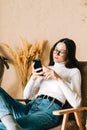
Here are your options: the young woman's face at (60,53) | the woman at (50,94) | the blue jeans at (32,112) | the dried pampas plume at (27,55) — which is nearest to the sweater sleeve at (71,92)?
the woman at (50,94)

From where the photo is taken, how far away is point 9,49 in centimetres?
370

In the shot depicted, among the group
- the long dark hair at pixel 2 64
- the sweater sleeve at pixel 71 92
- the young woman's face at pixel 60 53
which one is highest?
the young woman's face at pixel 60 53

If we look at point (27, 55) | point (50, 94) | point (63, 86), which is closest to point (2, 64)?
point (27, 55)

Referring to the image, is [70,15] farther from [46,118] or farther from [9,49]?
[46,118]

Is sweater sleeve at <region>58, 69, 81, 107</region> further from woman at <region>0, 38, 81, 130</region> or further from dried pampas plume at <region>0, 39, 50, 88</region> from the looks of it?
dried pampas plume at <region>0, 39, 50, 88</region>

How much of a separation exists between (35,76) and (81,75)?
443 mm

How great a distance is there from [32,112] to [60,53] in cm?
58

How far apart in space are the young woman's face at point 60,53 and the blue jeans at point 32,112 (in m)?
0.40

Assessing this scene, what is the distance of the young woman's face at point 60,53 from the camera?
256cm

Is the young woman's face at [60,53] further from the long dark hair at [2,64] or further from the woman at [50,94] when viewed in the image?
the long dark hair at [2,64]

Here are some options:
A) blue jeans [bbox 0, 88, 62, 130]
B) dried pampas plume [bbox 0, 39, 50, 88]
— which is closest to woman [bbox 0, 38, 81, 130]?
blue jeans [bbox 0, 88, 62, 130]

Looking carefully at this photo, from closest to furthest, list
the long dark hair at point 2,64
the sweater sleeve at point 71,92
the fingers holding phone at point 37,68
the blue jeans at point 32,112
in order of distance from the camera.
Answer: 1. the blue jeans at point 32,112
2. the sweater sleeve at point 71,92
3. the fingers holding phone at point 37,68
4. the long dark hair at point 2,64

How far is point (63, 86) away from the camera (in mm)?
2270

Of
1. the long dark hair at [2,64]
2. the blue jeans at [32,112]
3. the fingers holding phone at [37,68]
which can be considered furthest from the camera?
the long dark hair at [2,64]
